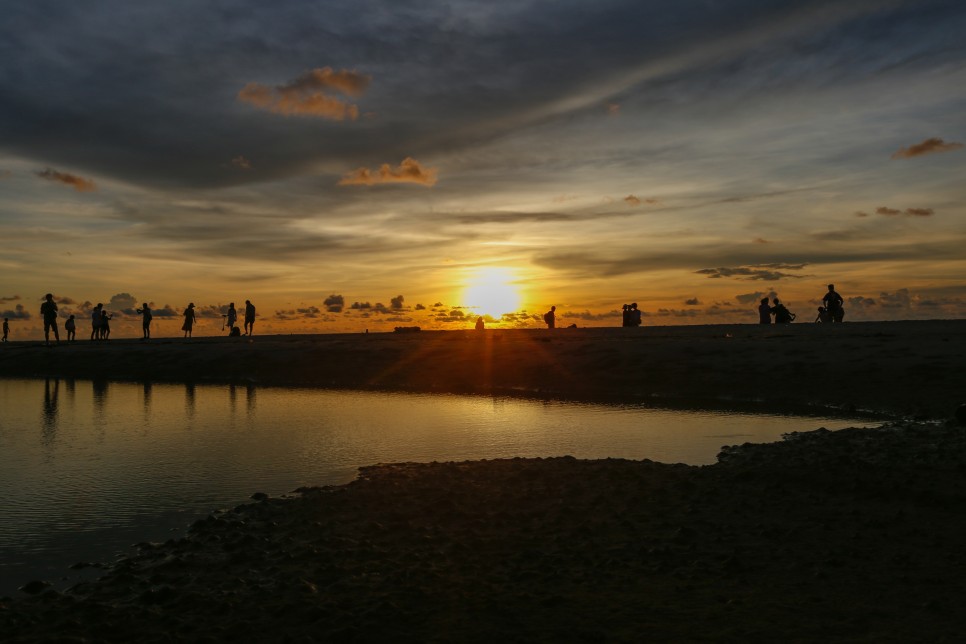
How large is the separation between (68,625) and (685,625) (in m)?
5.02

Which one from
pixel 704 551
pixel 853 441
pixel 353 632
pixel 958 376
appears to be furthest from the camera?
pixel 958 376

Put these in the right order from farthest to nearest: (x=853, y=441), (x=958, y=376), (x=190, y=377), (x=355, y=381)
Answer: (x=190, y=377) → (x=355, y=381) → (x=958, y=376) → (x=853, y=441)

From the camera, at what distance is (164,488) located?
1154 cm

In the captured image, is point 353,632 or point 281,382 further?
point 281,382

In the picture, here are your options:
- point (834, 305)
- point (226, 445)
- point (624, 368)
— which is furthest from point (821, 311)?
point (226, 445)

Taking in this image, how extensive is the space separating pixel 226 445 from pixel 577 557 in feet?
32.6

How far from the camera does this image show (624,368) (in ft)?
89.0

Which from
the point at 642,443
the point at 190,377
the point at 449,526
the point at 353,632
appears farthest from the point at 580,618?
the point at 190,377

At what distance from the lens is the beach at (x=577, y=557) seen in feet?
19.9

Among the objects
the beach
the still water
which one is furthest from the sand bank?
the beach

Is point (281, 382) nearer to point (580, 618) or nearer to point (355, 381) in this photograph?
point (355, 381)

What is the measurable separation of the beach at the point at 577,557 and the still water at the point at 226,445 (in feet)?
3.19

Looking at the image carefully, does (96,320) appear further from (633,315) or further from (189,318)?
(633,315)

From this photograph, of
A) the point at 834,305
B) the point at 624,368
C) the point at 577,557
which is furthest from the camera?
the point at 834,305
